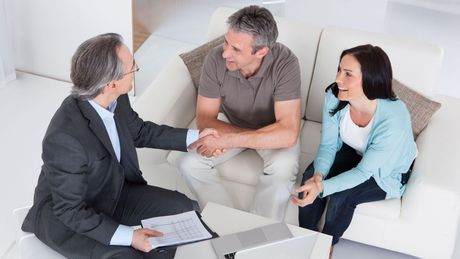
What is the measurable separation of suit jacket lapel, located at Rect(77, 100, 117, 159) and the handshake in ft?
1.80

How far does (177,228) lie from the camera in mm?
2164

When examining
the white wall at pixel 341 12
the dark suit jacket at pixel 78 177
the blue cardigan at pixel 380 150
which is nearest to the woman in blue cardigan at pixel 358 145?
the blue cardigan at pixel 380 150

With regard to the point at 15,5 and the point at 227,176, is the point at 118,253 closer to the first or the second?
the point at 227,176

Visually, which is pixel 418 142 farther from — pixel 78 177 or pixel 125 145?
pixel 78 177

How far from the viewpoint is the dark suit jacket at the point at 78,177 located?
1999 mm

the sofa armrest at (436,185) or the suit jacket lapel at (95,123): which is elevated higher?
the suit jacket lapel at (95,123)

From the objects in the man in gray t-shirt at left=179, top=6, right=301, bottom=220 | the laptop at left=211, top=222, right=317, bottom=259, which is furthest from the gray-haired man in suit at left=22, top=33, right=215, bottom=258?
the man in gray t-shirt at left=179, top=6, right=301, bottom=220

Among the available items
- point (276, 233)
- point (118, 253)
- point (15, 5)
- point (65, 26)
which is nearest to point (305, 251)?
point (276, 233)

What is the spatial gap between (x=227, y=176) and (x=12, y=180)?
1129mm

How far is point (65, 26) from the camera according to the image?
3686 mm

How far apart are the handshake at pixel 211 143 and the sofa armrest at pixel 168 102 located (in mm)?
246

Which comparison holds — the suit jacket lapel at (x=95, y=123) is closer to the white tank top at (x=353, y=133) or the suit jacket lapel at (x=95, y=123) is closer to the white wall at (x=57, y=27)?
the white tank top at (x=353, y=133)

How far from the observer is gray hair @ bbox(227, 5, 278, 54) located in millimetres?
2480

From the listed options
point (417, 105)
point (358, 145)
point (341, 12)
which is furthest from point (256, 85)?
point (341, 12)
